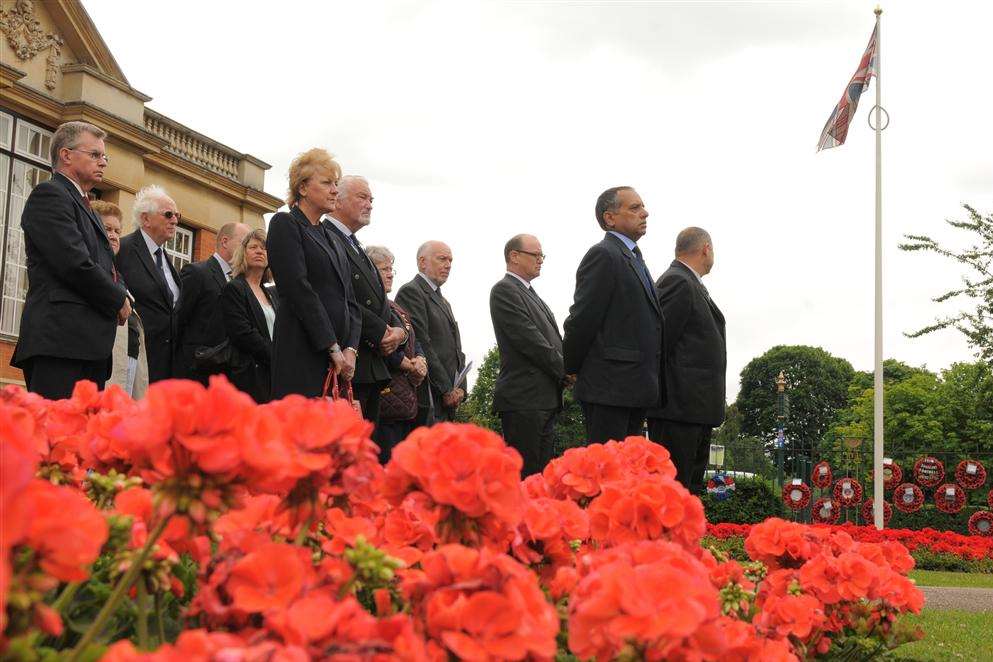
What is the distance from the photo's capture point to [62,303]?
5.55 metres

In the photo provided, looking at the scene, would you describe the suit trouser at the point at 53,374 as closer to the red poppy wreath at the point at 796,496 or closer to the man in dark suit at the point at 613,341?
the man in dark suit at the point at 613,341

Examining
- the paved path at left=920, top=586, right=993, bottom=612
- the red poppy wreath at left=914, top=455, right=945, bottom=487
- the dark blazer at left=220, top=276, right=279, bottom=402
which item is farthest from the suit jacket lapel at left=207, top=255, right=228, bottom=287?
the red poppy wreath at left=914, top=455, right=945, bottom=487

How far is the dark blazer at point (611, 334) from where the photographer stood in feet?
21.5

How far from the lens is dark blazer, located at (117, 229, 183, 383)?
7.73m

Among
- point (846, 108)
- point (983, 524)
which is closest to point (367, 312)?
point (983, 524)

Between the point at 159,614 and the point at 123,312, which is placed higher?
the point at 123,312

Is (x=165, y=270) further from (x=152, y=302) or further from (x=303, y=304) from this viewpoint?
(x=303, y=304)

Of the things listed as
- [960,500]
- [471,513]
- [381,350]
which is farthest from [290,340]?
[960,500]

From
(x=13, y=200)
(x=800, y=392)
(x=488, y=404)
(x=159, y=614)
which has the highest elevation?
(x=800, y=392)

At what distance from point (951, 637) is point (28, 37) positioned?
2141cm

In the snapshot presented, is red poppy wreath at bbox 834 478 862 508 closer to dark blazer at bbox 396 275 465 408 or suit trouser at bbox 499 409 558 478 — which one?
dark blazer at bbox 396 275 465 408

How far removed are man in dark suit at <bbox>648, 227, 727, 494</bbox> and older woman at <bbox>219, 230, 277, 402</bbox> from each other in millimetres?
2615

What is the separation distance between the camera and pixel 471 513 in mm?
1736

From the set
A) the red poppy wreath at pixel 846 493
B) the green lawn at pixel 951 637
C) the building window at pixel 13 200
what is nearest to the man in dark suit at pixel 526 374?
the green lawn at pixel 951 637
